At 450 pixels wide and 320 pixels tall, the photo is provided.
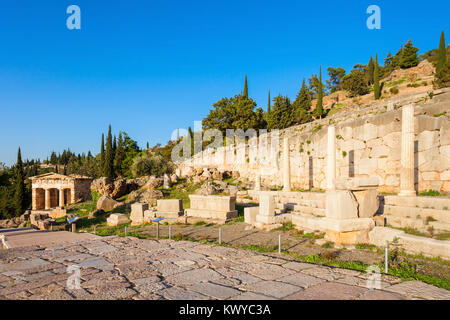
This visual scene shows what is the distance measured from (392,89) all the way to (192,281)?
4606 centimetres

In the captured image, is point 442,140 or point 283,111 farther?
point 283,111

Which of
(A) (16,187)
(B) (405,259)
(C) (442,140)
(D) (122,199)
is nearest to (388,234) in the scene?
(B) (405,259)

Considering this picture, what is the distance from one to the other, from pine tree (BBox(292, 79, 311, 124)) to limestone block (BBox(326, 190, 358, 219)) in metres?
37.9

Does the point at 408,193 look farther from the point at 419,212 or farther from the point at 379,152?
the point at 379,152

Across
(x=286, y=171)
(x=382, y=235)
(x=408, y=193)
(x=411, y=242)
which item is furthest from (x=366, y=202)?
(x=286, y=171)

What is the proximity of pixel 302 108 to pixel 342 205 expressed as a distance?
144ft

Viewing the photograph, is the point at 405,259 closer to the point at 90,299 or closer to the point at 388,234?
the point at 388,234

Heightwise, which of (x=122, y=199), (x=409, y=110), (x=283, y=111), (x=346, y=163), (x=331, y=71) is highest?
(x=331, y=71)

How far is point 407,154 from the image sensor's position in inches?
406

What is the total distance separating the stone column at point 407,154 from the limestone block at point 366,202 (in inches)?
107

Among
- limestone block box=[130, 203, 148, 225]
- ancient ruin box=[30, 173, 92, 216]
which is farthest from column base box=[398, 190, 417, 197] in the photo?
ancient ruin box=[30, 173, 92, 216]

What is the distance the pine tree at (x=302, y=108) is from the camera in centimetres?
4403
